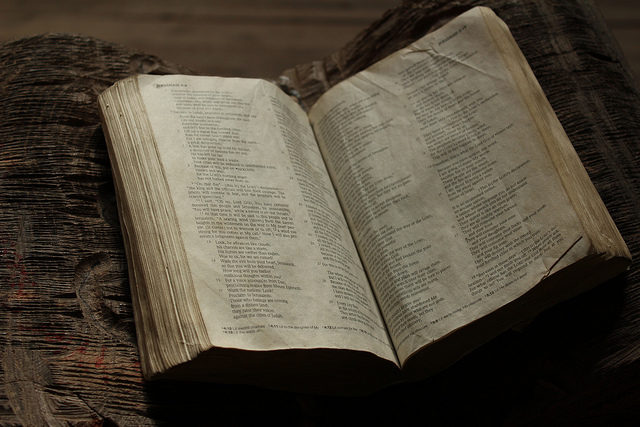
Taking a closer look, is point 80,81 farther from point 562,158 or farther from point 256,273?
point 562,158

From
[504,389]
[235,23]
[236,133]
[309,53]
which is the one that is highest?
[235,23]

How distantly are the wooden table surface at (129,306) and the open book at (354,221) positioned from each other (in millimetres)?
42

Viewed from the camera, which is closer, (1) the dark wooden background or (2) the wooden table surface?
(2) the wooden table surface

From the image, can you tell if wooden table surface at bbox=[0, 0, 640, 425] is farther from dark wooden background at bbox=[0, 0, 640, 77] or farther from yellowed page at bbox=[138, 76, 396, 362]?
dark wooden background at bbox=[0, 0, 640, 77]

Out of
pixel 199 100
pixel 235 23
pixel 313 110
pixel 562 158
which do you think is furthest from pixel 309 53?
pixel 562 158

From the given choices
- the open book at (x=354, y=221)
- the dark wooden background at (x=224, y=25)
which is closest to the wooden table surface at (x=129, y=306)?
the open book at (x=354, y=221)

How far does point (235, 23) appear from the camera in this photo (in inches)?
80.3

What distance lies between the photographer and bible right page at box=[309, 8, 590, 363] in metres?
0.82

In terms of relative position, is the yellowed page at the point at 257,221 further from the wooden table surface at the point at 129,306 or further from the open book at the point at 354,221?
the wooden table surface at the point at 129,306

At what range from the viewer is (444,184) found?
35.9 inches

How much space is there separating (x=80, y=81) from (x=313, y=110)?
358 mm

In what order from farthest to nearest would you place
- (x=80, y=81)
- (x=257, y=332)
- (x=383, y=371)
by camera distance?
(x=80, y=81) < (x=383, y=371) < (x=257, y=332)

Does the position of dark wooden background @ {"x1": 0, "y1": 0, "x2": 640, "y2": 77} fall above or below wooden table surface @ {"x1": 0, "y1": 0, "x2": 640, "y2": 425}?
above

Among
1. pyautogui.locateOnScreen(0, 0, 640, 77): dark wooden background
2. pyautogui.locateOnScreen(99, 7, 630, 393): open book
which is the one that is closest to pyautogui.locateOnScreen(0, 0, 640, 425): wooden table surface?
pyautogui.locateOnScreen(99, 7, 630, 393): open book
